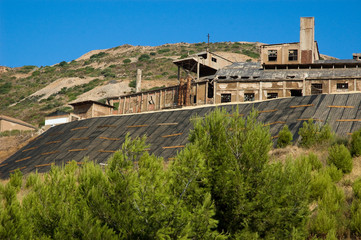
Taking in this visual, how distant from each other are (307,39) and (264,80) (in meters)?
9.63

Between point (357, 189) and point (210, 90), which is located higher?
point (210, 90)

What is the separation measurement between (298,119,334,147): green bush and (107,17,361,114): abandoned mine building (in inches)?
481

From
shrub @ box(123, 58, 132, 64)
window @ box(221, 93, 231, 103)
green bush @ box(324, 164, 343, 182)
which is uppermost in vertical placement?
shrub @ box(123, 58, 132, 64)

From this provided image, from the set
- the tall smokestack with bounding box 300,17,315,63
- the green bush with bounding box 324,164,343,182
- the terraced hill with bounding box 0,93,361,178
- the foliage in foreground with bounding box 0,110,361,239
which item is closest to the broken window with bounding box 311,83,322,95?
the terraced hill with bounding box 0,93,361,178

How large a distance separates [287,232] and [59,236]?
6143 millimetres

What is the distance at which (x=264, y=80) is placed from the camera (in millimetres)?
36375

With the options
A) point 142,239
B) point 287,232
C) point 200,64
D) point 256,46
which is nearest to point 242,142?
point 287,232

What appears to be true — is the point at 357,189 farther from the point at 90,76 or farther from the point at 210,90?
the point at 90,76

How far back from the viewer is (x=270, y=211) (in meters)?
12.7

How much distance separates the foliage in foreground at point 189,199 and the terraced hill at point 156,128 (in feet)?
37.0

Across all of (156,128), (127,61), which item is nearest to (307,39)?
(156,128)

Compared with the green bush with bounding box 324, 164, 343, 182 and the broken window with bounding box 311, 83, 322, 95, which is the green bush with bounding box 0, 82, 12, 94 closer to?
the broken window with bounding box 311, 83, 322, 95

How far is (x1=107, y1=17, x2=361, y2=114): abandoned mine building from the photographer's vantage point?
35.4 metres

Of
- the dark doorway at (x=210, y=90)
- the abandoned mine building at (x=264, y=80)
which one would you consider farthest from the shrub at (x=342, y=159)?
the dark doorway at (x=210, y=90)
